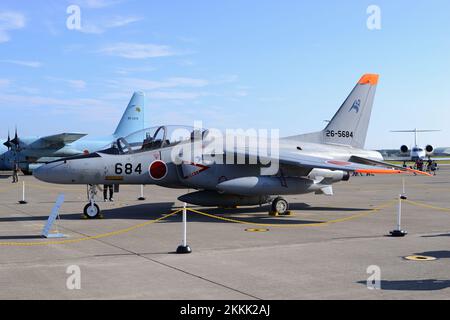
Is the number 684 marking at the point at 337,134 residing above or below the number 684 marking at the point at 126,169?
above

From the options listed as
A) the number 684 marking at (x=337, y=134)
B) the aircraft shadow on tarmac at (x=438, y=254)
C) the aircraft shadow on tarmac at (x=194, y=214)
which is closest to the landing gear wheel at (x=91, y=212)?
the aircraft shadow on tarmac at (x=194, y=214)

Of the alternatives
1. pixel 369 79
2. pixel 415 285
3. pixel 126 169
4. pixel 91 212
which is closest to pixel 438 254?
pixel 415 285

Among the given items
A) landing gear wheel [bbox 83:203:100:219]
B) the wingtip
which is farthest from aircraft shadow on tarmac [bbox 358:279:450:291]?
the wingtip

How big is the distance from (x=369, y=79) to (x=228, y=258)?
1183cm

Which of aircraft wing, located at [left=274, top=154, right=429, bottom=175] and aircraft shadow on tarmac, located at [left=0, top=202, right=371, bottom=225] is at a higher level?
aircraft wing, located at [left=274, top=154, right=429, bottom=175]

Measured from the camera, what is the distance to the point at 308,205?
18.1m

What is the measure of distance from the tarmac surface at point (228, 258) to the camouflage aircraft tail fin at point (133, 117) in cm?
3332

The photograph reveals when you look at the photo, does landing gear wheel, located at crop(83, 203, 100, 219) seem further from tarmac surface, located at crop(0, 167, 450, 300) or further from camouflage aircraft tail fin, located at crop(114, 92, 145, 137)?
camouflage aircraft tail fin, located at crop(114, 92, 145, 137)

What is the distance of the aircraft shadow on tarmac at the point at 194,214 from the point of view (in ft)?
43.9

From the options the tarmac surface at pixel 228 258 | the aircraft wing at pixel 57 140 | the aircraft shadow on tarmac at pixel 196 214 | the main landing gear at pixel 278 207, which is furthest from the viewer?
the aircraft wing at pixel 57 140

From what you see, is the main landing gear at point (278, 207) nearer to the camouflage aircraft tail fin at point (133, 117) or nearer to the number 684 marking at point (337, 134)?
the number 684 marking at point (337, 134)

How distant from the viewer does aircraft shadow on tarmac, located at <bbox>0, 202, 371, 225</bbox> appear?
13.4 m

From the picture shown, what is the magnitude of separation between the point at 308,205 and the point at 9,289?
13.5 meters
